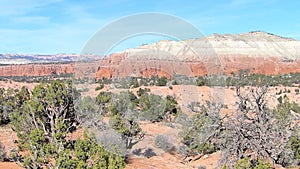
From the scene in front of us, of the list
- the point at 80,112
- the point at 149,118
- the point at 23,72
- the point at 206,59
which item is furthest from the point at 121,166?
the point at 23,72

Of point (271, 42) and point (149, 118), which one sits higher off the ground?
point (271, 42)

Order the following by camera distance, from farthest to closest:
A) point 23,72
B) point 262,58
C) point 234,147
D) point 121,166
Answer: point 23,72 < point 262,58 < point 234,147 < point 121,166

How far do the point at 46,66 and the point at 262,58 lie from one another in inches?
2488

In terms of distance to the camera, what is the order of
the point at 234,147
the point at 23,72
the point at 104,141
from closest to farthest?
the point at 234,147
the point at 104,141
the point at 23,72

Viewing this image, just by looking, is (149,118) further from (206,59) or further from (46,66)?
(46,66)

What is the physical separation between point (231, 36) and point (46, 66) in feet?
193

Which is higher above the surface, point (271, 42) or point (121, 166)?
point (271, 42)

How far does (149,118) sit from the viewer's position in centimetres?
1847

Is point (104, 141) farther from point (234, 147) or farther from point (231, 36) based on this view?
point (231, 36)

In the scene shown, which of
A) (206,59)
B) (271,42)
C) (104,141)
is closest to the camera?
(104,141)

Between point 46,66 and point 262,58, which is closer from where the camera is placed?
point 262,58

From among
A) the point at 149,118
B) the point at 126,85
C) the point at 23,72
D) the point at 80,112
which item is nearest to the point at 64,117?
the point at 80,112

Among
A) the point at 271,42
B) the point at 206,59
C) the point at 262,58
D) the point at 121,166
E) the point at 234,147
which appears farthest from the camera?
the point at 271,42

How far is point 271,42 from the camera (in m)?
117
